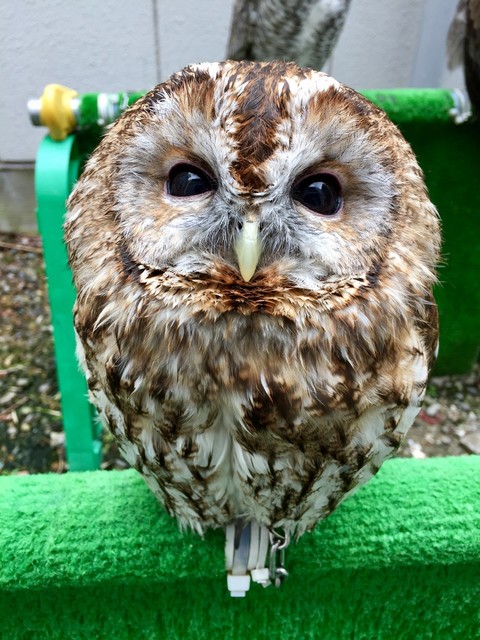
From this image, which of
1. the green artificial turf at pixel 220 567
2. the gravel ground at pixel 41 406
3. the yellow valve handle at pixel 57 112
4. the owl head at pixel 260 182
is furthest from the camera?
the gravel ground at pixel 41 406

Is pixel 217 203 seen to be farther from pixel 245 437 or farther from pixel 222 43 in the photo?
pixel 222 43

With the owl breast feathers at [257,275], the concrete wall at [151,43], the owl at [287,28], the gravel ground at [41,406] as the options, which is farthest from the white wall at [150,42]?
the owl breast feathers at [257,275]

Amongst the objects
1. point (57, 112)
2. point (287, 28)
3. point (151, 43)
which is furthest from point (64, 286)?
point (151, 43)

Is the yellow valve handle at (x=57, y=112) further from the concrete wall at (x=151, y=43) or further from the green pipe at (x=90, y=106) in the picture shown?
the concrete wall at (x=151, y=43)

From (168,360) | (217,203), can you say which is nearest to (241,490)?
(168,360)

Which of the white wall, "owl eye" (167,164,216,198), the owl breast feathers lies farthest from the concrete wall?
"owl eye" (167,164,216,198)

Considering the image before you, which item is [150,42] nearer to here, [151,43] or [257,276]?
[151,43]

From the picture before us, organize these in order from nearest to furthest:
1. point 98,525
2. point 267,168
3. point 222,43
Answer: point 267,168 → point 98,525 → point 222,43
